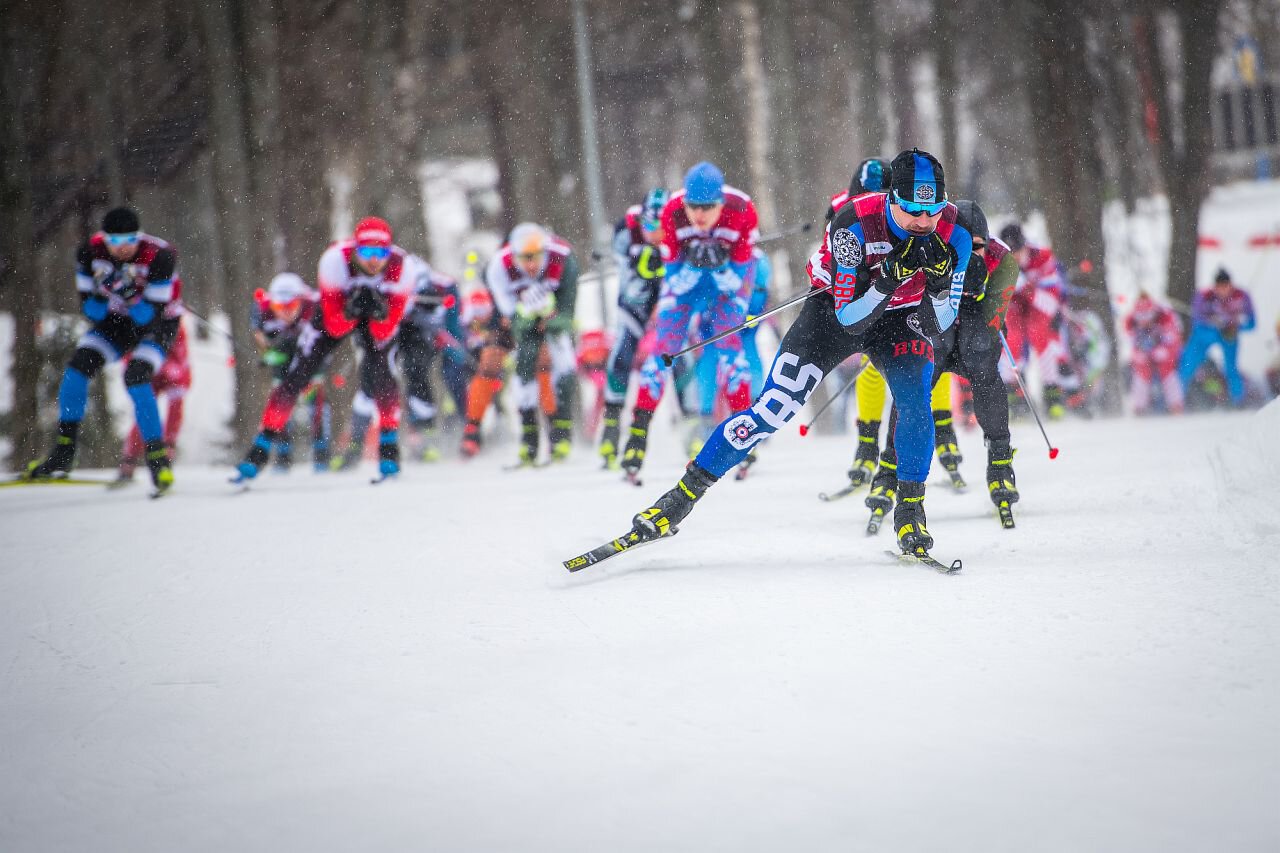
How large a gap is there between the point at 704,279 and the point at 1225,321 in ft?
30.9

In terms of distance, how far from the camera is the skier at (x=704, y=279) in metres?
8.23

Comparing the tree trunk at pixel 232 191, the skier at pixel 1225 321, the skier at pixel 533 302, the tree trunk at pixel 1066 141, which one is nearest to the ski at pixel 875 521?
the skier at pixel 533 302

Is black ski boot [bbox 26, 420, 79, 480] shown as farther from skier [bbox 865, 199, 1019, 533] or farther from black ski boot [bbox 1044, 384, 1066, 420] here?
black ski boot [bbox 1044, 384, 1066, 420]

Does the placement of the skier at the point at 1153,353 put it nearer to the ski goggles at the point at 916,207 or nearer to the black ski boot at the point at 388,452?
the black ski boot at the point at 388,452

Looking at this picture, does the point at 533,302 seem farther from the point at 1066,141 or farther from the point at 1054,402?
the point at 1066,141

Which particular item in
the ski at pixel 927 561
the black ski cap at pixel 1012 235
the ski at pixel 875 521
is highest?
the black ski cap at pixel 1012 235

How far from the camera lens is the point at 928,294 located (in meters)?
5.53

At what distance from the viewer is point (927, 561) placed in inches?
219

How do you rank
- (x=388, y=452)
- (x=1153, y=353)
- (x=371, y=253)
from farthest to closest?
(x=1153, y=353)
(x=388, y=452)
(x=371, y=253)

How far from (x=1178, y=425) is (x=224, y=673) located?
31.8ft

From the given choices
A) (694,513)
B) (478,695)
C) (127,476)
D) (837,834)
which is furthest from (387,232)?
(837,834)

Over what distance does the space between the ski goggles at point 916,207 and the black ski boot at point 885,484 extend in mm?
1740

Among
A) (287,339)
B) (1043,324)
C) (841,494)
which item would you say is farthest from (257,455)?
(1043,324)

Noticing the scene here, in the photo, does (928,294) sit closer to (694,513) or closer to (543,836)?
(694,513)
